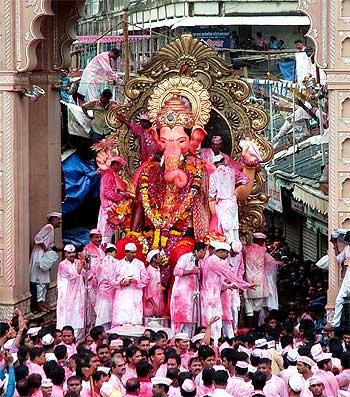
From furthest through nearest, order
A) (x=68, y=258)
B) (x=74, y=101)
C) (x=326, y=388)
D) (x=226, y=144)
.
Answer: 1. (x=74, y=101)
2. (x=226, y=144)
3. (x=68, y=258)
4. (x=326, y=388)

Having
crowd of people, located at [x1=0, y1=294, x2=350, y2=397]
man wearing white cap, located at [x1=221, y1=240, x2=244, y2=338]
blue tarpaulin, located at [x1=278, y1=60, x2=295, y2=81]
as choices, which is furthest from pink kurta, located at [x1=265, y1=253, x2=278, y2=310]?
blue tarpaulin, located at [x1=278, y1=60, x2=295, y2=81]

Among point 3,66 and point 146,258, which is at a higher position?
point 3,66

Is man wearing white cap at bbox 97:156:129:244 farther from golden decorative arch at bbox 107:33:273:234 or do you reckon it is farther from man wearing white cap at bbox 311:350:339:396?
man wearing white cap at bbox 311:350:339:396

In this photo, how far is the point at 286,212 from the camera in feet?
102

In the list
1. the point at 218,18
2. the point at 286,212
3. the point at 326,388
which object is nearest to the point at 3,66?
the point at 326,388

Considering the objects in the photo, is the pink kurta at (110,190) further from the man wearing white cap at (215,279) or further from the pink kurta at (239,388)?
the pink kurta at (239,388)

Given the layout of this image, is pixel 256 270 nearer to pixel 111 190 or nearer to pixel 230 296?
pixel 230 296

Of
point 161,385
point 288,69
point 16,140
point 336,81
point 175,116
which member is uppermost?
point 336,81

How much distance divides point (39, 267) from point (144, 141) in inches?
79.4

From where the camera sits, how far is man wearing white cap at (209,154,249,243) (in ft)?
72.5

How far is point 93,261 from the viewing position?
22000 mm

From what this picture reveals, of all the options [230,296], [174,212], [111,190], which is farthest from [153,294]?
[111,190]

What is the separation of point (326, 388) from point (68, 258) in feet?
18.0

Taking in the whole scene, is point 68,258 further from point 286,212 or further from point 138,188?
point 286,212
